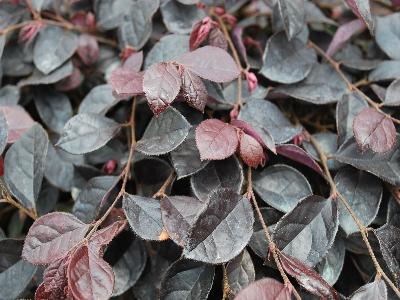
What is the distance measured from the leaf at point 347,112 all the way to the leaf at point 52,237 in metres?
0.47

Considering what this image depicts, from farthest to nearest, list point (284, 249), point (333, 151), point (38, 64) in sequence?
point (38, 64) < point (333, 151) < point (284, 249)

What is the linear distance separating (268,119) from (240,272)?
295 millimetres

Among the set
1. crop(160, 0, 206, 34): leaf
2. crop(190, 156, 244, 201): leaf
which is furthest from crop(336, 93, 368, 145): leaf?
crop(160, 0, 206, 34): leaf

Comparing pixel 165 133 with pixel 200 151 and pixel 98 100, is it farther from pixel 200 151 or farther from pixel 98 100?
pixel 98 100

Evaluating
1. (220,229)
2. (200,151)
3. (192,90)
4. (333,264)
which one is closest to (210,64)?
(192,90)

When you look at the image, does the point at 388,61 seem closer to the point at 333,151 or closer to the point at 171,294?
the point at 333,151

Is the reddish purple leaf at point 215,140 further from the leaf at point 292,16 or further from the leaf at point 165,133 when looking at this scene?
the leaf at point 292,16

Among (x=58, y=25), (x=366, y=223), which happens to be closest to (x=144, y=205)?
(x=366, y=223)

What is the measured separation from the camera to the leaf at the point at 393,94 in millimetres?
946

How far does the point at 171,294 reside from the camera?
821 mm

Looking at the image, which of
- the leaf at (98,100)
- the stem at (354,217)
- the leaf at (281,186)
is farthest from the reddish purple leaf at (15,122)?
the stem at (354,217)

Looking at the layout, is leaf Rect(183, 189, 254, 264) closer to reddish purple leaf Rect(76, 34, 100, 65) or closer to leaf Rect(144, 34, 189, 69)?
leaf Rect(144, 34, 189, 69)

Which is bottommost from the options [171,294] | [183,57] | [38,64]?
[171,294]

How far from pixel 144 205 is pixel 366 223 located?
0.36m
